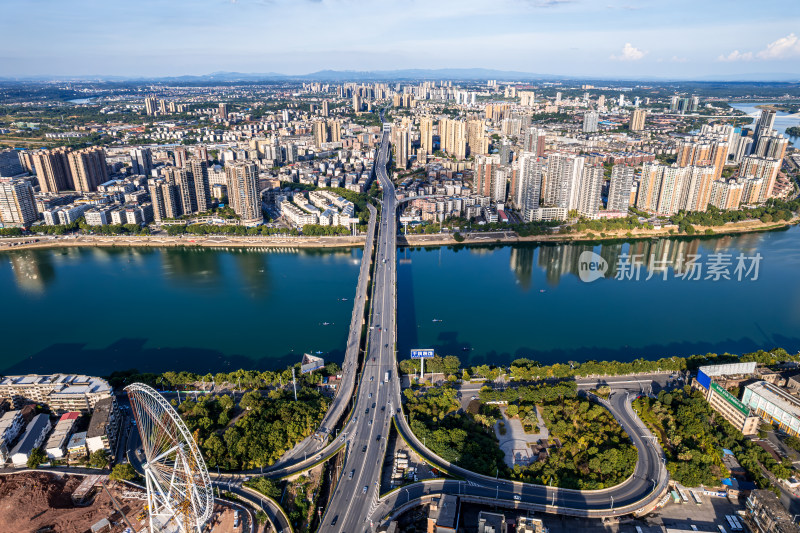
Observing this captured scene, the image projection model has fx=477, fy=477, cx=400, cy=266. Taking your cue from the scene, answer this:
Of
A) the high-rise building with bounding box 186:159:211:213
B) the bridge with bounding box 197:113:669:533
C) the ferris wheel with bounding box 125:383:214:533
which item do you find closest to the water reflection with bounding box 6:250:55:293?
the high-rise building with bounding box 186:159:211:213

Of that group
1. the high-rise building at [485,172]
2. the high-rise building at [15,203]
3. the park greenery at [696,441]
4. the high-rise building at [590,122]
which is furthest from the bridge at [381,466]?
the high-rise building at [590,122]

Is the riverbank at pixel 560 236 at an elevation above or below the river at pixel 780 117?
below

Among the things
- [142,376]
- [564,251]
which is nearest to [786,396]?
[564,251]

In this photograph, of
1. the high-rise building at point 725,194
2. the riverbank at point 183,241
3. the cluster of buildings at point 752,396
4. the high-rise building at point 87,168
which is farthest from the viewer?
the high-rise building at point 87,168

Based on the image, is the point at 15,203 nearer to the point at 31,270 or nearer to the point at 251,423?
the point at 31,270

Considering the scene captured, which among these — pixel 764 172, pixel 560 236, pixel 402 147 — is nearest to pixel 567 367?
pixel 560 236

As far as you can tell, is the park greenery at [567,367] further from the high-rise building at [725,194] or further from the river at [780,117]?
the river at [780,117]
